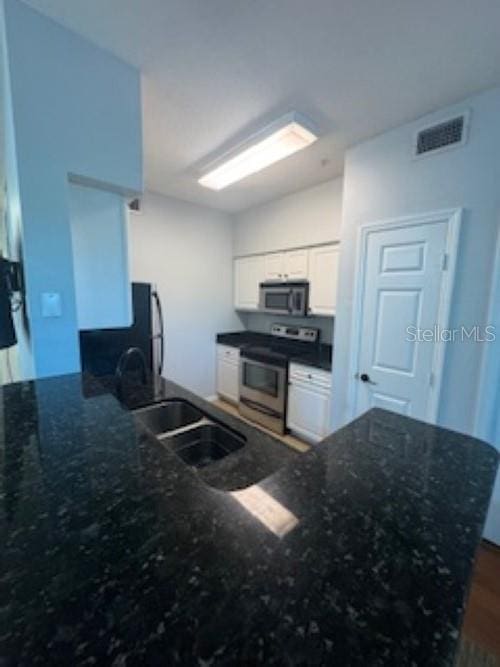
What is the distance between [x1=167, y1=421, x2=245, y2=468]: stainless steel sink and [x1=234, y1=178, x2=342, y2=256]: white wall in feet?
7.48

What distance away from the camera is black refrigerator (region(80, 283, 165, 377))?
2.37m

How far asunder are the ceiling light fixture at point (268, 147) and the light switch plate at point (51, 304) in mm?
1642

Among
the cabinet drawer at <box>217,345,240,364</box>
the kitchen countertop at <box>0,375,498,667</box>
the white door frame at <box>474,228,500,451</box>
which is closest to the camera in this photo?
the kitchen countertop at <box>0,375,498,667</box>

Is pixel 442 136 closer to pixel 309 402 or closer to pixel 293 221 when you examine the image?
pixel 293 221

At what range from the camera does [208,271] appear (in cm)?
391

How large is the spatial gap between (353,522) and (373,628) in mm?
203

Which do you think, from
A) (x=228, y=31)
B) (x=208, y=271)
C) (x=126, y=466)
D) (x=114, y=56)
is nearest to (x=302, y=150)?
(x=228, y=31)

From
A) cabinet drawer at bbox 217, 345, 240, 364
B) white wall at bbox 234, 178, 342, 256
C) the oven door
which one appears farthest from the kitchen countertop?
cabinet drawer at bbox 217, 345, 240, 364

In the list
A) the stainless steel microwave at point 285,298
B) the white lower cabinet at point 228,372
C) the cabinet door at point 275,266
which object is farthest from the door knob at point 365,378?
the white lower cabinet at point 228,372

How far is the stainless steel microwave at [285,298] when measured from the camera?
313 centimetres

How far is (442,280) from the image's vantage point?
6.09 ft

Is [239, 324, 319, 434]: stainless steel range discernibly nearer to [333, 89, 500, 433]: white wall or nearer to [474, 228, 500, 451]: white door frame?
[333, 89, 500, 433]: white wall

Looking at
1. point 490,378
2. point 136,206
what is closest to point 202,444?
point 490,378

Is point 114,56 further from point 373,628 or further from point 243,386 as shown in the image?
point 243,386
